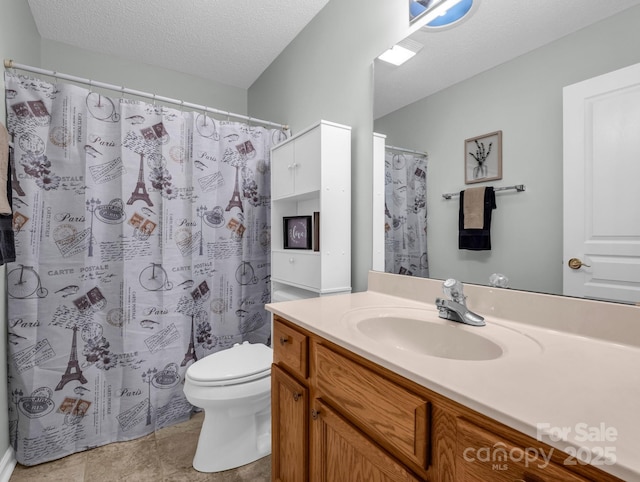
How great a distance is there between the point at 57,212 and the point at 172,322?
822 mm

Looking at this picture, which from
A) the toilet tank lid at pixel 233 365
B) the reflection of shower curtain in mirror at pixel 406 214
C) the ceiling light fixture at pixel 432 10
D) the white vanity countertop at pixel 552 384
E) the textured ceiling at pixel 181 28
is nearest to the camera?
the white vanity countertop at pixel 552 384

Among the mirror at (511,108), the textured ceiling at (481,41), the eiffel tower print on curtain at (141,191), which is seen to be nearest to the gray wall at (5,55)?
the eiffel tower print on curtain at (141,191)

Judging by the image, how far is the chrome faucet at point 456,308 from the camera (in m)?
0.97

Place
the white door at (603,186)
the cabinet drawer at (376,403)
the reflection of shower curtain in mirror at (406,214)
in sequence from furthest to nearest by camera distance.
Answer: the reflection of shower curtain in mirror at (406,214)
the white door at (603,186)
the cabinet drawer at (376,403)

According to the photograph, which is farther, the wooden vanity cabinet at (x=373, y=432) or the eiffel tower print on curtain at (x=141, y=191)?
the eiffel tower print on curtain at (x=141, y=191)

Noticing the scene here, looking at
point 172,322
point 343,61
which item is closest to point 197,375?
point 172,322

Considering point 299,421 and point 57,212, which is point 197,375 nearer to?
point 299,421

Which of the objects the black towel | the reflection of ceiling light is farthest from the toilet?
the reflection of ceiling light

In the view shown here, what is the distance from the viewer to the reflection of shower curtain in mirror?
1327mm

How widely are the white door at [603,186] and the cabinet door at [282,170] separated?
48.9 inches

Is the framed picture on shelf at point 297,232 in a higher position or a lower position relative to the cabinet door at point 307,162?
lower

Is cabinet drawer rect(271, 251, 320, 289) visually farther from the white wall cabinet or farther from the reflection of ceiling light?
the reflection of ceiling light

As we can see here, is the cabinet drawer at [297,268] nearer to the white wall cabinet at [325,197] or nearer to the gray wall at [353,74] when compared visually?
the white wall cabinet at [325,197]

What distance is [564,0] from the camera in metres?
0.90
